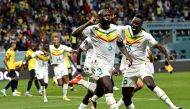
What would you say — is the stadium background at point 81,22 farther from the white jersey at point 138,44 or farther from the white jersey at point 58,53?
the white jersey at point 138,44

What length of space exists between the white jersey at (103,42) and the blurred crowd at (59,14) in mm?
24465

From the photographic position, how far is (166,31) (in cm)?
5031

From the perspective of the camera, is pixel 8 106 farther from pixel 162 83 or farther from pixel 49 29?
pixel 49 29

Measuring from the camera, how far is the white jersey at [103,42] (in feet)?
57.5

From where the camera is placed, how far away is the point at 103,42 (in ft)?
57.6

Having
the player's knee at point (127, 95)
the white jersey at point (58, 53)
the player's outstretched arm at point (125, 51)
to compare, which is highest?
the player's outstretched arm at point (125, 51)

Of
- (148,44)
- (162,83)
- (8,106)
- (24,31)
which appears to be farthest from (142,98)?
(24,31)

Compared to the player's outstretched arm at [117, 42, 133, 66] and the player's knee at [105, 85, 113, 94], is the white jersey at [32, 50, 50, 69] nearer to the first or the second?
the player's outstretched arm at [117, 42, 133, 66]

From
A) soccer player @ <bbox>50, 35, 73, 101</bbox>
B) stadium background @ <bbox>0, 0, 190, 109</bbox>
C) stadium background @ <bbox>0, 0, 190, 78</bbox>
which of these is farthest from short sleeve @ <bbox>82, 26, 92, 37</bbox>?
stadium background @ <bbox>0, 0, 190, 78</bbox>

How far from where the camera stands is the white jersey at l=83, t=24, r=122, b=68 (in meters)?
17.5

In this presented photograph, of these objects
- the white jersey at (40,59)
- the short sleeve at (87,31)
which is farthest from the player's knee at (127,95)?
the white jersey at (40,59)

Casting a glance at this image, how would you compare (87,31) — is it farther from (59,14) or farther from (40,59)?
(59,14)

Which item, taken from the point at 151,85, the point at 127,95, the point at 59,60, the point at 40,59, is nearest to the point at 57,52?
the point at 59,60

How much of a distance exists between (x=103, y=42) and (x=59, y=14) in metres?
33.3
